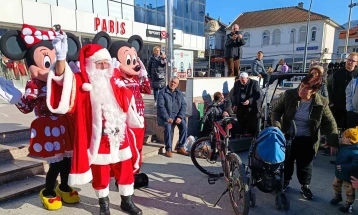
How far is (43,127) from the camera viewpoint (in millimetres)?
2619

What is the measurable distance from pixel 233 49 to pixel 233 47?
6cm

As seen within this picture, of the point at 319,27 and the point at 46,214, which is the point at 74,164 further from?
the point at 319,27

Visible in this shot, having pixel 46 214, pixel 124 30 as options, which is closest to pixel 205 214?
pixel 46 214

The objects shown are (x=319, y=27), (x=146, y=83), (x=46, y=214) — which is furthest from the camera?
(x=319, y=27)

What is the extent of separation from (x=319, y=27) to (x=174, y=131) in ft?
100.0

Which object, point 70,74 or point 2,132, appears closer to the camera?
point 70,74

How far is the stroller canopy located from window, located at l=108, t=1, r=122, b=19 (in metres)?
12.2

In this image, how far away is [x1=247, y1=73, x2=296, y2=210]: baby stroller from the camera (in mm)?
2693

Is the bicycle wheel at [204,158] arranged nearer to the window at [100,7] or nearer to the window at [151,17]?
the window at [100,7]

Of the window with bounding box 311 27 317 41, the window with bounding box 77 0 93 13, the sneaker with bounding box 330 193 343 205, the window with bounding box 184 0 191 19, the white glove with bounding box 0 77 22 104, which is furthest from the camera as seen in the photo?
the window with bounding box 311 27 317 41

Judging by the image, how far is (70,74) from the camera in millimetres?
2297

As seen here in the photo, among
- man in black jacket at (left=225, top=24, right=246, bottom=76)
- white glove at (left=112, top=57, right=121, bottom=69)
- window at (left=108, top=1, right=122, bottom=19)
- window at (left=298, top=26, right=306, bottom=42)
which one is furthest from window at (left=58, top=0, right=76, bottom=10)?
window at (left=298, top=26, right=306, bottom=42)

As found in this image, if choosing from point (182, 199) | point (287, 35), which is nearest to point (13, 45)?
point (182, 199)

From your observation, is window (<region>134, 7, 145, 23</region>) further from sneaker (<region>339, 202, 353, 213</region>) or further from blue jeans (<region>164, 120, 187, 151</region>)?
sneaker (<region>339, 202, 353, 213</region>)
